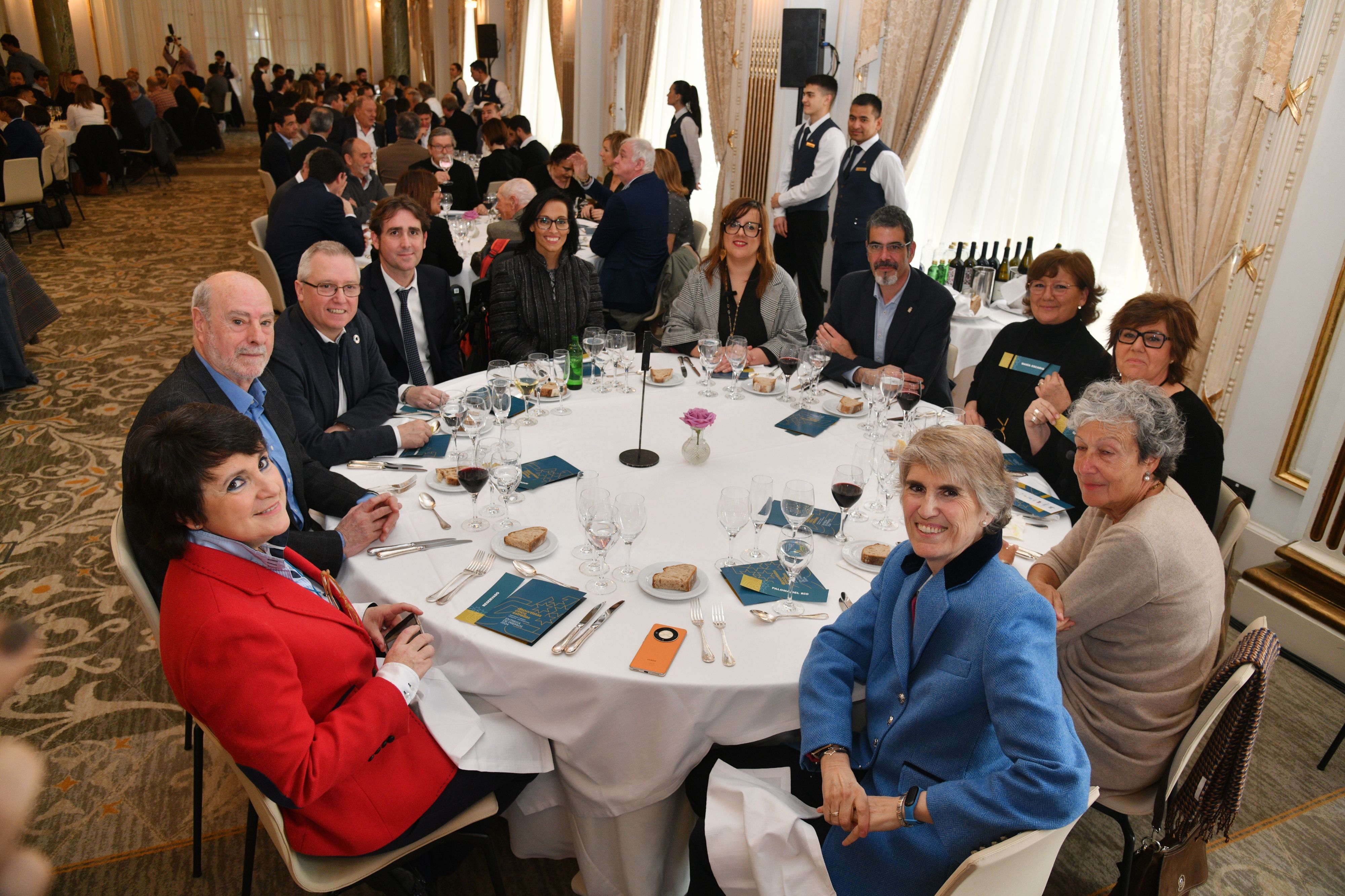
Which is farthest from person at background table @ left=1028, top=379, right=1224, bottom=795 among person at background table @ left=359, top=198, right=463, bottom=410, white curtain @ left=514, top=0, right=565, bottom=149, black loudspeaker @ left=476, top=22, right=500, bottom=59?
black loudspeaker @ left=476, top=22, right=500, bottom=59

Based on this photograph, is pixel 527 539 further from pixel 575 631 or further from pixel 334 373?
pixel 334 373

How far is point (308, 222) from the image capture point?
4.89 meters

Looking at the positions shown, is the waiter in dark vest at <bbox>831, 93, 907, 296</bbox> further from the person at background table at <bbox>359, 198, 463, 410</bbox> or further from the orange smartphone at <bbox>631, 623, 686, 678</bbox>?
the orange smartphone at <bbox>631, 623, 686, 678</bbox>

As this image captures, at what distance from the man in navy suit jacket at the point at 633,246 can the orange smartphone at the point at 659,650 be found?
3.52m

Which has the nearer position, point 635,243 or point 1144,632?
point 1144,632

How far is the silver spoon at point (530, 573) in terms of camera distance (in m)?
1.91

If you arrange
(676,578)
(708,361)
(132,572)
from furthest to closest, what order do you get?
(708,361)
(676,578)
(132,572)

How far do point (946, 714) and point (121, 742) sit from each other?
248 centimetres

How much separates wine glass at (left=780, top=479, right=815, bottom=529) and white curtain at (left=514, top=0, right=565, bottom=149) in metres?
11.9

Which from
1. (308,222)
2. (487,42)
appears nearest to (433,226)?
(308,222)

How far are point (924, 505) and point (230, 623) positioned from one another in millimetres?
1269

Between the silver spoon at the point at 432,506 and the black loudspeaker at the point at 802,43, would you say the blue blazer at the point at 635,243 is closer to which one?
the black loudspeaker at the point at 802,43

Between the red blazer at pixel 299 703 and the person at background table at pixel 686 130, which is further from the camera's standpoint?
the person at background table at pixel 686 130

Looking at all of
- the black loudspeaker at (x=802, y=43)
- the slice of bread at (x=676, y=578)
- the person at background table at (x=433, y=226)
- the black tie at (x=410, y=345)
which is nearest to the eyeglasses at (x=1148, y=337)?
the slice of bread at (x=676, y=578)
